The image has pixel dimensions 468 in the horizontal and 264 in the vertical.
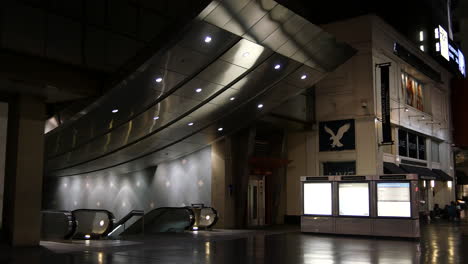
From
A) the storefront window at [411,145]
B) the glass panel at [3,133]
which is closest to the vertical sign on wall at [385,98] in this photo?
the storefront window at [411,145]

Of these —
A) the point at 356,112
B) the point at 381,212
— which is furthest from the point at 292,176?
the point at 381,212

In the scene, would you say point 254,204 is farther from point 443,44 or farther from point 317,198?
point 443,44

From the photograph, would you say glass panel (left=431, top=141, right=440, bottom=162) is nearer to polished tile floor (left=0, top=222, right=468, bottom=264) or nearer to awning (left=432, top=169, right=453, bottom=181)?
awning (left=432, top=169, right=453, bottom=181)

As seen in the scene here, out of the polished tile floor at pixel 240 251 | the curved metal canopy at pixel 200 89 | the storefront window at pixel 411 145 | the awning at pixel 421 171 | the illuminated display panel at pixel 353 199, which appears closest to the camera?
the polished tile floor at pixel 240 251

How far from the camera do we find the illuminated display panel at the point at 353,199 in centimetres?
1762

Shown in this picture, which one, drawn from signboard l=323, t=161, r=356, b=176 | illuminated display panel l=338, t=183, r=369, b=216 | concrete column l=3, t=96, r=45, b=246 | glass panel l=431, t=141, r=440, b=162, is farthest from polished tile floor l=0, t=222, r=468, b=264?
glass panel l=431, t=141, r=440, b=162

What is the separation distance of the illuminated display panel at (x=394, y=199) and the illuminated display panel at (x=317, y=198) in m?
1.89

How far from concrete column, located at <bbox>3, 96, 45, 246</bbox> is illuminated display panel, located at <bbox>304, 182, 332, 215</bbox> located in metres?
9.95

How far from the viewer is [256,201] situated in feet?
78.6

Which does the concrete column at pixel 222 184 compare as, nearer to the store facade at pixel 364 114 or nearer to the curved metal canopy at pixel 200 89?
the curved metal canopy at pixel 200 89

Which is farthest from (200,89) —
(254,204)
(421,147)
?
(421,147)

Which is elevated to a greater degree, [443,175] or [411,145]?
[411,145]

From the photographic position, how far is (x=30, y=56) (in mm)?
12516

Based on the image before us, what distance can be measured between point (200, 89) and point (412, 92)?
18926 mm
